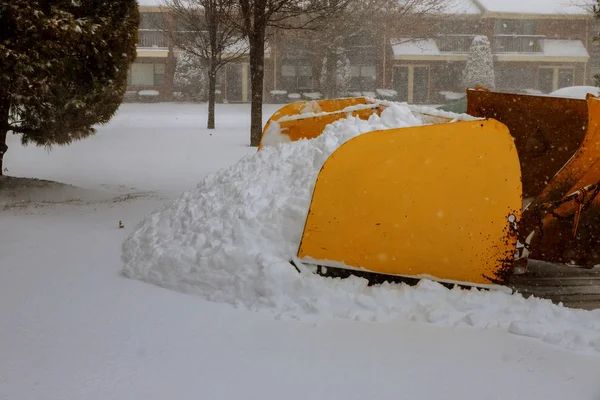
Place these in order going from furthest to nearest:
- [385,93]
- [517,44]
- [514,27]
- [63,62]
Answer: [514,27], [517,44], [385,93], [63,62]

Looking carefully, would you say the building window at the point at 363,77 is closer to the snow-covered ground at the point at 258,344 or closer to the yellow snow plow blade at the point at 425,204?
the snow-covered ground at the point at 258,344

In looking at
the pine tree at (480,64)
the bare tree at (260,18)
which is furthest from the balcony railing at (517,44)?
the bare tree at (260,18)

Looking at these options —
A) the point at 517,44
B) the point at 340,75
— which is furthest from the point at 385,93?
the point at 517,44

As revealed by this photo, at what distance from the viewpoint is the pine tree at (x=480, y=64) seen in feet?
116

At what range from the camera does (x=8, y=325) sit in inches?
157

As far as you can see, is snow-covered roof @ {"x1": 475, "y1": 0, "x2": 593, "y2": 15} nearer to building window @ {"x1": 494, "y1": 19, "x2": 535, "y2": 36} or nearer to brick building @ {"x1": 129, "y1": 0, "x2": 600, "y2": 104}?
brick building @ {"x1": 129, "y1": 0, "x2": 600, "y2": 104}

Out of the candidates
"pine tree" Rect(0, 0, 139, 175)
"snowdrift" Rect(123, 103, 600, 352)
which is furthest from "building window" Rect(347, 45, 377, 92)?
"snowdrift" Rect(123, 103, 600, 352)

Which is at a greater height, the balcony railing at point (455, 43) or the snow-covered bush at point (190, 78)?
the balcony railing at point (455, 43)

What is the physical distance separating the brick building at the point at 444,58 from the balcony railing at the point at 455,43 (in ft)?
0.18

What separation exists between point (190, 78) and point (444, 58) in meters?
13.7

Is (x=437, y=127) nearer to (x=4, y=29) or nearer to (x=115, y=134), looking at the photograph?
(x=4, y=29)

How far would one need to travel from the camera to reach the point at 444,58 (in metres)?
37.6

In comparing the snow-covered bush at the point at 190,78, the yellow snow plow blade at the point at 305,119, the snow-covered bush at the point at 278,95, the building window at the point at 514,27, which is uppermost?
the building window at the point at 514,27

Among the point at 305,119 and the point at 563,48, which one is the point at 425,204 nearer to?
the point at 305,119
